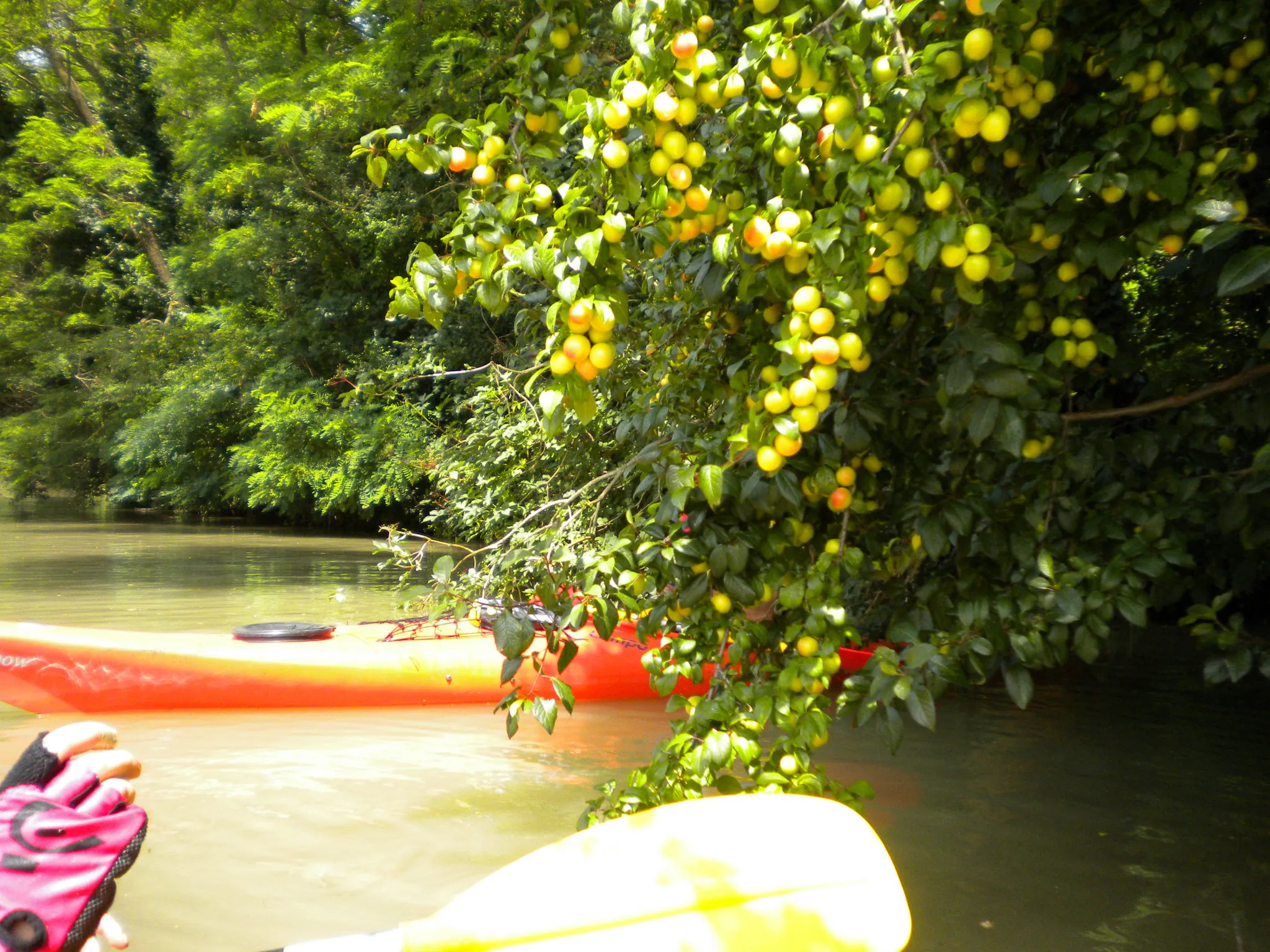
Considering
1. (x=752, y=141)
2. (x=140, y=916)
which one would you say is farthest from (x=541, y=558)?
(x=140, y=916)

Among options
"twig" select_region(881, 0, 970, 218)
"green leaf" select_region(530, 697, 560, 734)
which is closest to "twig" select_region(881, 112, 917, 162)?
"twig" select_region(881, 0, 970, 218)

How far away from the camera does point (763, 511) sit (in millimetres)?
1670

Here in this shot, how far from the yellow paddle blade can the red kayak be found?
2667mm

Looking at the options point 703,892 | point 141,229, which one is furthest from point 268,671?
point 141,229

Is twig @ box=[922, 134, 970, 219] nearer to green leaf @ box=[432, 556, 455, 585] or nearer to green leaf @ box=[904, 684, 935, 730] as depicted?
green leaf @ box=[904, 684, 935, 730]

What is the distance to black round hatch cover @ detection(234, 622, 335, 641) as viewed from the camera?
15.3 feet

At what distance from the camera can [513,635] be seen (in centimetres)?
143

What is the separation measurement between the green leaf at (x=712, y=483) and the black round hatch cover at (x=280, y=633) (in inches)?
153

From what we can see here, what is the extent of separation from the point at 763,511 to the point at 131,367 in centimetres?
1908

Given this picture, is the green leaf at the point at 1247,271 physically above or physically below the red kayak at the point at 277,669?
above

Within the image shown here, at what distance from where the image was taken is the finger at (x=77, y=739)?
4.54 ft

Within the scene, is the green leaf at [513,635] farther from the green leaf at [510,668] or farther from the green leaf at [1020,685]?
the green leaf at [1020,685]

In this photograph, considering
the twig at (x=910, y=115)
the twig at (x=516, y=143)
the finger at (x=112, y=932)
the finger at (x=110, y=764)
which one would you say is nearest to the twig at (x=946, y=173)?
the twig at (x=910, y=115)

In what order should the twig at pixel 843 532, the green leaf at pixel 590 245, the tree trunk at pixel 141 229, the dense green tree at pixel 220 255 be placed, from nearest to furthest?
the green leaf at pixel 590 245 < the twig at pixel 843 532 < the dense green tree at pixel 220 255 < the tree trunk at pixel 141 229
